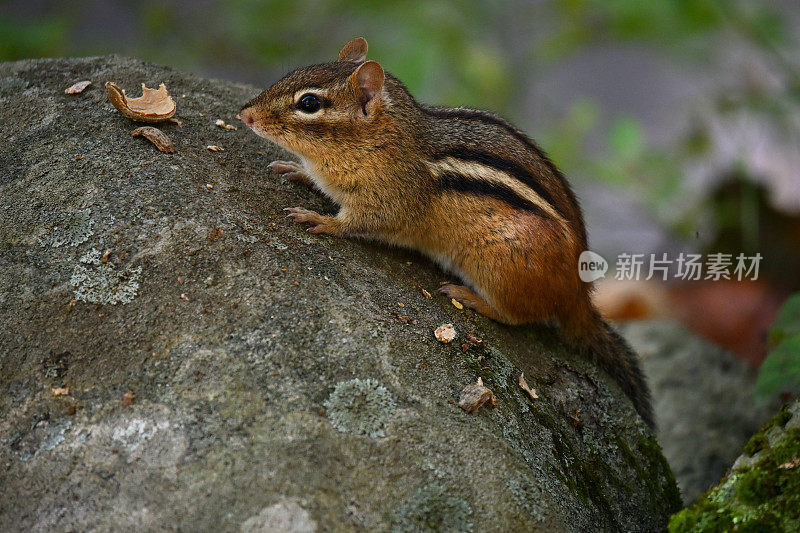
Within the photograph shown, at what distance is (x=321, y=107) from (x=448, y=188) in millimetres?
676

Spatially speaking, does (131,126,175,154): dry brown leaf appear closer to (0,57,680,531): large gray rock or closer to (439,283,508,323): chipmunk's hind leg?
(0,57,680,531): large gray rock

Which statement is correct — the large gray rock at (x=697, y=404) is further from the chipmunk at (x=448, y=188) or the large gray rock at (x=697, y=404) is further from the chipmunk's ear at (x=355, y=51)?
the chipmunk's ear at (x=355, y=51)

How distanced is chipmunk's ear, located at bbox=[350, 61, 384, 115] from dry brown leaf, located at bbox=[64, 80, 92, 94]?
3.76 ft

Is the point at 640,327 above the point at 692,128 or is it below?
below

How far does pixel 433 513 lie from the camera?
7.38ft

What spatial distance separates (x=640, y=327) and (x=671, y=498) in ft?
7.05

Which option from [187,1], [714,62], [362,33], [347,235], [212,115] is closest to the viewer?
[347,235]

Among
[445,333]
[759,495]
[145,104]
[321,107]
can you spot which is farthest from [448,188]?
[759,495]

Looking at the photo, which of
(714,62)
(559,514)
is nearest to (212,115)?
(559,514)

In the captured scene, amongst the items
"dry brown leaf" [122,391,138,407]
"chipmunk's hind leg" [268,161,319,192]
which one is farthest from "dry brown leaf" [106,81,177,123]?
"dry brown leaf" [122,391,138,407]

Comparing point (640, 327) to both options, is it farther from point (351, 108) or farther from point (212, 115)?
point (212, 115)

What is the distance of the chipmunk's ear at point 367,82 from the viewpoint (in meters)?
3.45

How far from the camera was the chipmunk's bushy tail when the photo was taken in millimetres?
3533

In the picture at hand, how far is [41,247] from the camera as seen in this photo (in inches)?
107
